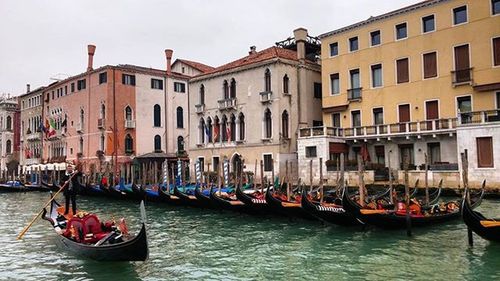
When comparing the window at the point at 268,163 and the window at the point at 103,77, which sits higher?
the window at the point at 103,77

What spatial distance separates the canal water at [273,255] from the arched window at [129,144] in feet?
46.5

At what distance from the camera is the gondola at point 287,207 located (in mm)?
10516

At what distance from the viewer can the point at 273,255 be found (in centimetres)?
712

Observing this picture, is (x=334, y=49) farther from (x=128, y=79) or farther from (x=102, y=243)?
(x=102, y=243)

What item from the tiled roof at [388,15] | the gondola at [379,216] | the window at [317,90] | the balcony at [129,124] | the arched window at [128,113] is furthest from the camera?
the arched window at [128,113]

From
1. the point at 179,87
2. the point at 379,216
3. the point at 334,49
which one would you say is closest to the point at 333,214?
the point at 379,216

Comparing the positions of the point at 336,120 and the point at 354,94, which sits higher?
the point at 354,94

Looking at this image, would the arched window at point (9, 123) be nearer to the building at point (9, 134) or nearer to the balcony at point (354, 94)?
the building at point (9, 134)

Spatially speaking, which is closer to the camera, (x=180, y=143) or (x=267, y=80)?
(x=267, y=80)

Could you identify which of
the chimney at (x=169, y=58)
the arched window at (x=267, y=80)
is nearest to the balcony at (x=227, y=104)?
the arched window at (x=267, y=80)

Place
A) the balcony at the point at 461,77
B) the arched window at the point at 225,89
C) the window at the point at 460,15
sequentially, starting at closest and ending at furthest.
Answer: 1. the balcony at the point at 461,77
2. the window at the point at 460,15
3. the arched window at the point at 225,89

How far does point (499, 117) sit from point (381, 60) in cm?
483

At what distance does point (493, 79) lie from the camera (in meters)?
14.6

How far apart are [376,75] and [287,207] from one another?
28.9 ft
